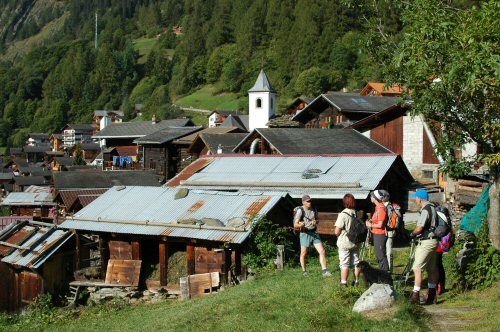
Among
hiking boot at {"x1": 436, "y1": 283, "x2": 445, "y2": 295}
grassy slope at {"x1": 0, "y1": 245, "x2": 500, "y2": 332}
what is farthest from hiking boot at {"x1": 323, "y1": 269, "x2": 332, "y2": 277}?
hiking boot at {"x1": 436, "y1": 283, "x2": 445, "y2": 295}

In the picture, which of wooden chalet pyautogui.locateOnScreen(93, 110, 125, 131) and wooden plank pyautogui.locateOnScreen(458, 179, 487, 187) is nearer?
wooden plank pyautogui.locateOnScreen(458, 179, 487, 187)

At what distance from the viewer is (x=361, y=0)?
14.2m

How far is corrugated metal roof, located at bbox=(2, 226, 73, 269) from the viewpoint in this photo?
21.2 meters

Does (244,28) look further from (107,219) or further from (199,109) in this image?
(107,219)

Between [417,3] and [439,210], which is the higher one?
[417,3]

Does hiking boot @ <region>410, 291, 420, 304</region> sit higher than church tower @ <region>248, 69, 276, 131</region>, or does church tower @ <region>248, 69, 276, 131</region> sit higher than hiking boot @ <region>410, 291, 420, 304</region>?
church tower @ <region>248, 69, 276, 131</region>

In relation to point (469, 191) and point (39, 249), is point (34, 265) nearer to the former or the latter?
point (39, 249)

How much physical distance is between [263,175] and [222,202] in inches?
174

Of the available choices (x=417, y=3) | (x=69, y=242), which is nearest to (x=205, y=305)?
(x=417, y=3)

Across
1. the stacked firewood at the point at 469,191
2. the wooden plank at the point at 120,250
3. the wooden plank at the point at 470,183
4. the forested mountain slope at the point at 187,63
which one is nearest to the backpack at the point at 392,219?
the stacked firewood at the point at 469,191

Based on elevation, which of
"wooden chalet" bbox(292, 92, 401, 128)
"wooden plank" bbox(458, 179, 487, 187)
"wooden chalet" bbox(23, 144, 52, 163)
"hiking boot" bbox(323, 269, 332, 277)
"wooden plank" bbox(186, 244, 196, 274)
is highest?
"wooden chalet" bbox(292, 92, 401, 128)

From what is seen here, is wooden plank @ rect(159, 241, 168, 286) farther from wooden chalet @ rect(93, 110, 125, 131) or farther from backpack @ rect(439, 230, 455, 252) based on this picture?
wooden chalet @ rect(93, 110, 125, 131)

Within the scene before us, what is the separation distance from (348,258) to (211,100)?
10183 centimetres

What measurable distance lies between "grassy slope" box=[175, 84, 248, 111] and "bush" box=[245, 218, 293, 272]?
81.8 meters
